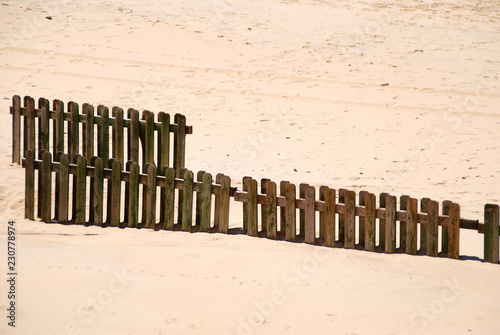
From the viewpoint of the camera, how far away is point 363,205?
6.22 meters

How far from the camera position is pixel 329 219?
20.6 feet

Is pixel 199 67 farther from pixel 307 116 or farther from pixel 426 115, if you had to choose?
pixel 426 115

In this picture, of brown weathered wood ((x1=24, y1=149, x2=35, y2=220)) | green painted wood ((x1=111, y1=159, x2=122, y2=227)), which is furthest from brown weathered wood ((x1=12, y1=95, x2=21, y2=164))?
green painted wood ((x1=111, y1=159, x2=122, y2=227))

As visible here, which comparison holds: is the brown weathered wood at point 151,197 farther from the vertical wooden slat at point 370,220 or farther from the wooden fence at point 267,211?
the vertical wooden slat at point 370,220

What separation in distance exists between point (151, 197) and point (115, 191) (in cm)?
42

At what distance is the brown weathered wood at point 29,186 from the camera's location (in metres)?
7.07

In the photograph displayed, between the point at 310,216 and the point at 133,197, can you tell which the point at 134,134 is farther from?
the point at 310,216

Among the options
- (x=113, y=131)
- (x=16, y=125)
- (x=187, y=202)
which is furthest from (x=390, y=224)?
(x=16, y=125)

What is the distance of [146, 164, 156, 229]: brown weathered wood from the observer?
6.71m

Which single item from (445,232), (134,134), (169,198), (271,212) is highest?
(134,134)

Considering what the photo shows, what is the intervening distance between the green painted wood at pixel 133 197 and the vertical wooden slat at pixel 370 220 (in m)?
2.51

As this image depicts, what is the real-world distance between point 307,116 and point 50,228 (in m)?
5.90

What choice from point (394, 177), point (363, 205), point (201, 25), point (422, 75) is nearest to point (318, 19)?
point (201, 25)

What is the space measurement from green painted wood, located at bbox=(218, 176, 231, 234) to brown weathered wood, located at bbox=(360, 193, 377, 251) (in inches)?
57.6
